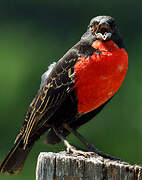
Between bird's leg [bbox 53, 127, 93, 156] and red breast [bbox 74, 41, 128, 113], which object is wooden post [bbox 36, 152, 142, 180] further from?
red breast [bbox 74, 41, 128, 113]

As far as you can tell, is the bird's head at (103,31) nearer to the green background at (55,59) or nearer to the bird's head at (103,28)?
the bird's head at (103,28)

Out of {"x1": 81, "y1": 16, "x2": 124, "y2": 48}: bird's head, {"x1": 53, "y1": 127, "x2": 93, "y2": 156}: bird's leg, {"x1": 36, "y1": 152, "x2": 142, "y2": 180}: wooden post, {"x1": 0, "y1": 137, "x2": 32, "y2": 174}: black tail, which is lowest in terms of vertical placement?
{"x1": 0, "y1": 137, "x2": 32, "y2": 174}: black tail

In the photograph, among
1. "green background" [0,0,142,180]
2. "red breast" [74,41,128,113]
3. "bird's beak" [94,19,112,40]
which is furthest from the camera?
"green background" [0,0,142,180]

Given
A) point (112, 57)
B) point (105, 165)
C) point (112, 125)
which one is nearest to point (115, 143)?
point (112, 125)

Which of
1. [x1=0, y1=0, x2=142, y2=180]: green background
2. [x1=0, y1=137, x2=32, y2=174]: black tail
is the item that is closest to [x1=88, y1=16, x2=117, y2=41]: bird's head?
[x1=0, y1=137, x2=32, y2=174]: black tail

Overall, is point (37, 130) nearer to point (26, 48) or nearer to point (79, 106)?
point (79, 106)

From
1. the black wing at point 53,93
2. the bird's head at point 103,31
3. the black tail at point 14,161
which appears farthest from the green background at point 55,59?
the bird's head at point 103,31

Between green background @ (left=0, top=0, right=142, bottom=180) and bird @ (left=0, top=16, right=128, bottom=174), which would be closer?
bird @ (left=0, top=16, right=128, bottom=174)
